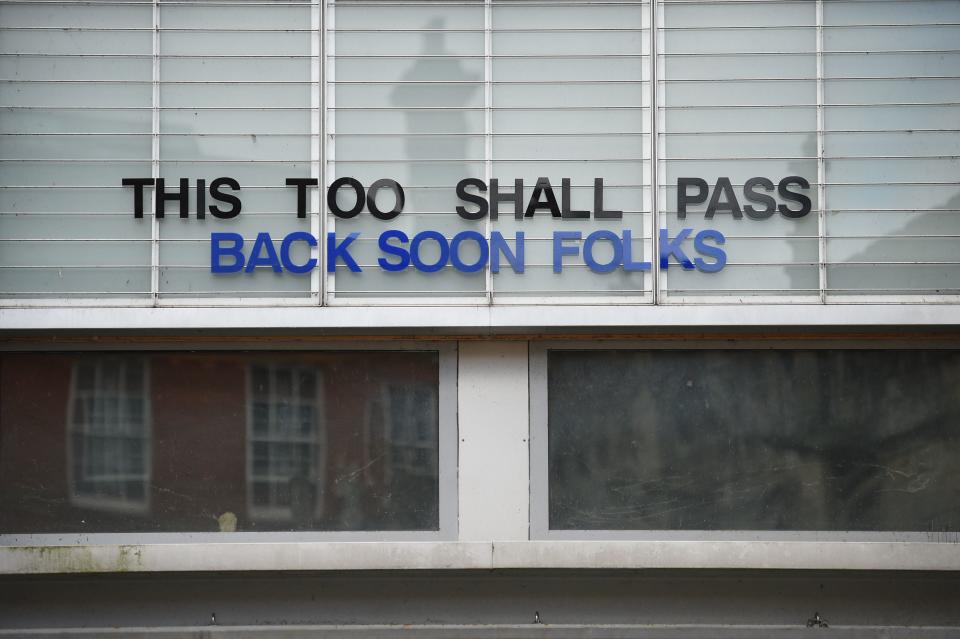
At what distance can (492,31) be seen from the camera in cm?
769

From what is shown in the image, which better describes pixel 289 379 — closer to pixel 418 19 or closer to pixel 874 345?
pixel 418 19

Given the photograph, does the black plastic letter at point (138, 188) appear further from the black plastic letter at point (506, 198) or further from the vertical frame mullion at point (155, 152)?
the black plastic letter at point (506, 198)

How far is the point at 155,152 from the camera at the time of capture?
761 centimetres

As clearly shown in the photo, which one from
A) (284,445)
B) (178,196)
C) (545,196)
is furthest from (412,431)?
(178,196)

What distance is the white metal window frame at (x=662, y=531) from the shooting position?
7715 millimetres

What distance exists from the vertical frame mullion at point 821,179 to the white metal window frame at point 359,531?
10.3 ft

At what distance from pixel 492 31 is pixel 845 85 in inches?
119

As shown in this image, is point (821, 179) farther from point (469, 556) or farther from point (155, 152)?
point (155, 152)

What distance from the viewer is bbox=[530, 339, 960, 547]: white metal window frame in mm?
7715

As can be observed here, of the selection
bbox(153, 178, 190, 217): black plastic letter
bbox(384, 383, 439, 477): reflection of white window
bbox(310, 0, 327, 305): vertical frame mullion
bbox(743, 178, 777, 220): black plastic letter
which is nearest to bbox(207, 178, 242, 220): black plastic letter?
bbox(153, 178, 190, 217): black plastic letter

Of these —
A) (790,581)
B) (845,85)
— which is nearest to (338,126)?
(845,85)

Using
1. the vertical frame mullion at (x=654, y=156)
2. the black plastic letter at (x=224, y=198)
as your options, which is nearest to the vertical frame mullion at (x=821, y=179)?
the vertical frame mullion at (x=654, y=156)

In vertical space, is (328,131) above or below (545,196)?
above

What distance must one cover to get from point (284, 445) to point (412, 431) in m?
1.10
